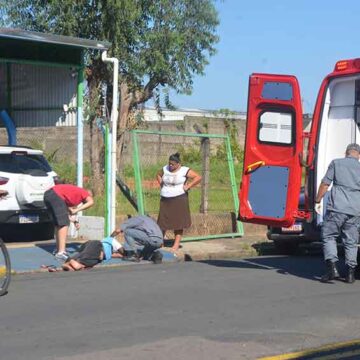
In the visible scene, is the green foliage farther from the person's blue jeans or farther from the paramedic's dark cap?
the paramedic's dark cap

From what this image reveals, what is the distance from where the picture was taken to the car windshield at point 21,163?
12.4 metres

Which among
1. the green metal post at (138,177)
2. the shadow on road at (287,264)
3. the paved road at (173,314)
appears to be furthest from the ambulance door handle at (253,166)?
the green metal post at (138,177)

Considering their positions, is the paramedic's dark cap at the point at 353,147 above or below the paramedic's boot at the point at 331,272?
above

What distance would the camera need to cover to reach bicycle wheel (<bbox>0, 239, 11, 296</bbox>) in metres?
8.59

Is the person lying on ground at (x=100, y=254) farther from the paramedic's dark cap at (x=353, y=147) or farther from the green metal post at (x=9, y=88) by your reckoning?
the green metal post at (x=9, y=88)

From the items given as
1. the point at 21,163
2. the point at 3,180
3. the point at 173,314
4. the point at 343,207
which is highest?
the point at 21,163

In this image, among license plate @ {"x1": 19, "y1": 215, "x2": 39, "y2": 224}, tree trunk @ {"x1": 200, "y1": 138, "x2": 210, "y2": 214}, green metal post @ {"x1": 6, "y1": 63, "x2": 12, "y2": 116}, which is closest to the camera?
license plate @ {"x1": 19, "y1": 215, "x2": 39, "y2": 224}

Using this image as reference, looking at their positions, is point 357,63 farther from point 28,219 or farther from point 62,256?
point 28,219

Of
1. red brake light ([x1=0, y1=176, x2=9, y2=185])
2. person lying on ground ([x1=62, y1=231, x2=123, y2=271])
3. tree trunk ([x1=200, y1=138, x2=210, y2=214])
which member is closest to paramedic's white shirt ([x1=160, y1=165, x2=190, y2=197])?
person lying on ground ([x1=62, y1=231, x2=123, y2=271])

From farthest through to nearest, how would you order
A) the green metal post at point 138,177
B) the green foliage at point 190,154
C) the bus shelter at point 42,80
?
the green foliage at point 190,154, the bus shelter at point 42,80, the green metal post at point 138,177

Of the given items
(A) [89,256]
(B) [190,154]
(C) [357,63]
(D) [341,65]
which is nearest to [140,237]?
(A) [89,256]

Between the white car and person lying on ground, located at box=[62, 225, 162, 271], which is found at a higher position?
the white car

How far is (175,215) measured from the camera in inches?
495

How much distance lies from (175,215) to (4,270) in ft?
14.0
